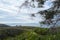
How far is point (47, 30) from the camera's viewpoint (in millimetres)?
8742

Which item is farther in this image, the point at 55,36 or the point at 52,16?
the point at 52,16

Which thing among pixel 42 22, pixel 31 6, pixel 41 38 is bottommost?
pixel 41 38

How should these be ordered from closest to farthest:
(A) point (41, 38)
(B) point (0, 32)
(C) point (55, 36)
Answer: (C) point (55, 36), (A) point (41, 38), (B) point (0, 32)

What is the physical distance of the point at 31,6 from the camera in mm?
8508

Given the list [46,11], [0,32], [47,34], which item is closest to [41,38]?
[47,34]

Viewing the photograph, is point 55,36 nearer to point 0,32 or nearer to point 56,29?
point 56,29

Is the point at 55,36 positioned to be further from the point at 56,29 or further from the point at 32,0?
the point at 32,0

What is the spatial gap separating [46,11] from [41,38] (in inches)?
43.1

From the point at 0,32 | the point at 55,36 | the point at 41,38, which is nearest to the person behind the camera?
the point at 55,36

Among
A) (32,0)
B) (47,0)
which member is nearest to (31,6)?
(32,0)

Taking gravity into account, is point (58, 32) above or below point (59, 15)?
below

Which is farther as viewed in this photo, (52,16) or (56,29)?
(52,16)

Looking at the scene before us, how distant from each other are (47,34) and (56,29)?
406 mm

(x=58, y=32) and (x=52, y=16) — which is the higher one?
(x=52, y=16)
